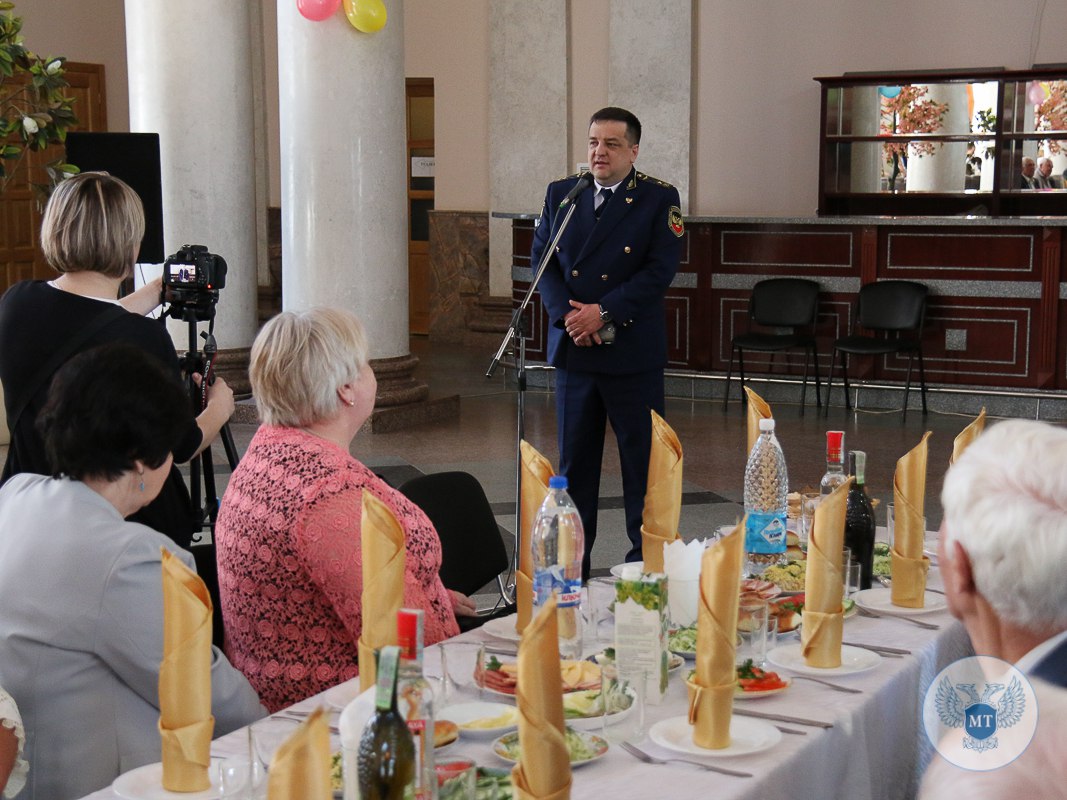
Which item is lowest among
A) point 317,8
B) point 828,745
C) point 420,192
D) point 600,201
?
point 828,745

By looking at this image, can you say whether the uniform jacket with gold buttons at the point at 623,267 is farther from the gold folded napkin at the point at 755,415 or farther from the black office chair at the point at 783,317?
the black office chair at the point at 783,317

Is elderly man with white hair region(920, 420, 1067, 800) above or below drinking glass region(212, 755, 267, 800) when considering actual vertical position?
above

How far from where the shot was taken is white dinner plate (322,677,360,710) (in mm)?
2010

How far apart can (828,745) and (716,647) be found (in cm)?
22

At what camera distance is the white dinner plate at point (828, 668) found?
6.88 feet

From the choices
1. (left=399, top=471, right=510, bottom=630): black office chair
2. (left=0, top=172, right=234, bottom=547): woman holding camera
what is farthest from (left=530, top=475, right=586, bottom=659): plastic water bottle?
(left=0, top=172, right=234, bottom=547): woman holding camera

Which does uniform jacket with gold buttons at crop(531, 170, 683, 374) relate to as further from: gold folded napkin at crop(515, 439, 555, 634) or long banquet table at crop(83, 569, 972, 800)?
long banquet table at crop(83, 569, 972, 800)

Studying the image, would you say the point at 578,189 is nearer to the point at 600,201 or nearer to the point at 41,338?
the point at 600,201

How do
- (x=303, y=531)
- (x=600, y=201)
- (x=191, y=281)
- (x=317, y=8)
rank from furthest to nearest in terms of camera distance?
(x=317, y=8) < (x=600, y=201) < (x=191, y=281) < (x=303, y=531)

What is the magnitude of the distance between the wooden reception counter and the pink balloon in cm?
315

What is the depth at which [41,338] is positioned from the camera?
3143 millimetres

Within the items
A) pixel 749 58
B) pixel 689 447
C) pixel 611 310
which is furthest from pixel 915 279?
pixel 611 310

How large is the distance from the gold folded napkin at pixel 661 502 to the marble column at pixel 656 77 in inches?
344


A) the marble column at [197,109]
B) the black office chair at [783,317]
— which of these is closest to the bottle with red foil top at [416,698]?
the marble column at [197,109]
